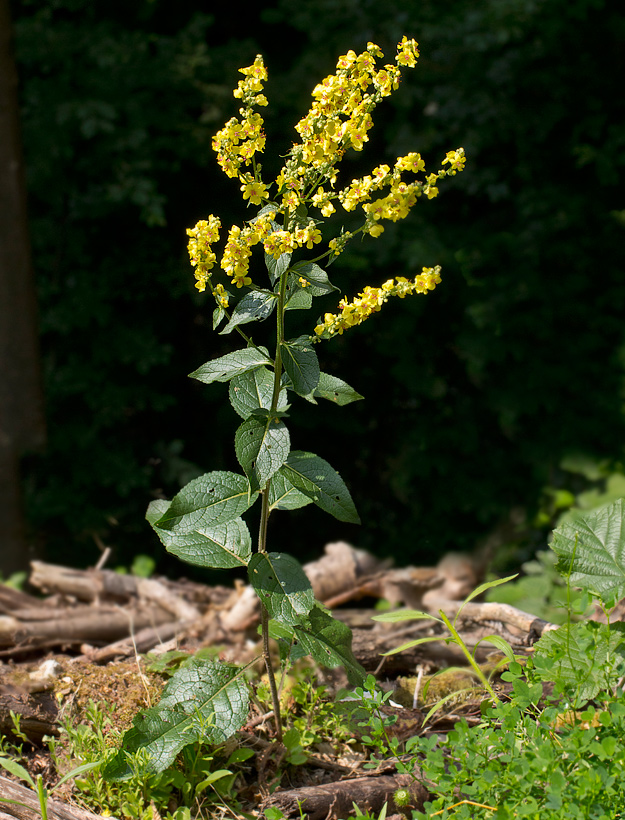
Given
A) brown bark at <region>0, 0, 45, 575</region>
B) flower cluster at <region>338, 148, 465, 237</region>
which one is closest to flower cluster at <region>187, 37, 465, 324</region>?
flower cluster at <region>338, 148, 465, 237</region>

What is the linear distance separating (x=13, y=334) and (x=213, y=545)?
2.35 m

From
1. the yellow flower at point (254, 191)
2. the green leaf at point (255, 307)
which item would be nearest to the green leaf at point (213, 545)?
the green leaf at point (255, 307)

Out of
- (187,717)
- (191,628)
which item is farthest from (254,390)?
(191,628)

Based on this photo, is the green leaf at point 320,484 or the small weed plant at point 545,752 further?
the green leaf at point 320,484

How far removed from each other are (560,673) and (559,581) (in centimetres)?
183

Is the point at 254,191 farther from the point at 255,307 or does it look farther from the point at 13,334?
the point at 13,334

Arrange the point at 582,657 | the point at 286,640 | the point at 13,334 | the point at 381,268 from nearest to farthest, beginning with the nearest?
the point at 582,657 < the point at 286,640 < the point at 13,334 < the point at 381,268

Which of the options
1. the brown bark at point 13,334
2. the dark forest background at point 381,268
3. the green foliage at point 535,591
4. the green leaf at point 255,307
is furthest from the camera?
the dark forest background at point 381,268

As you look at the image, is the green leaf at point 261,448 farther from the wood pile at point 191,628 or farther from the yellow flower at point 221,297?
the wood pile at point 191,628

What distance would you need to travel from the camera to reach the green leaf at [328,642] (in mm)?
1422

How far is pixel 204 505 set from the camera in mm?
1352

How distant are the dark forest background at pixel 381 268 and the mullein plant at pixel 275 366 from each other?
2.14 meters

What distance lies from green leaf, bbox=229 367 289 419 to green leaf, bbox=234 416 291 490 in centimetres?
11

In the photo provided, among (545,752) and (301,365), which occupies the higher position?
(301,365)
